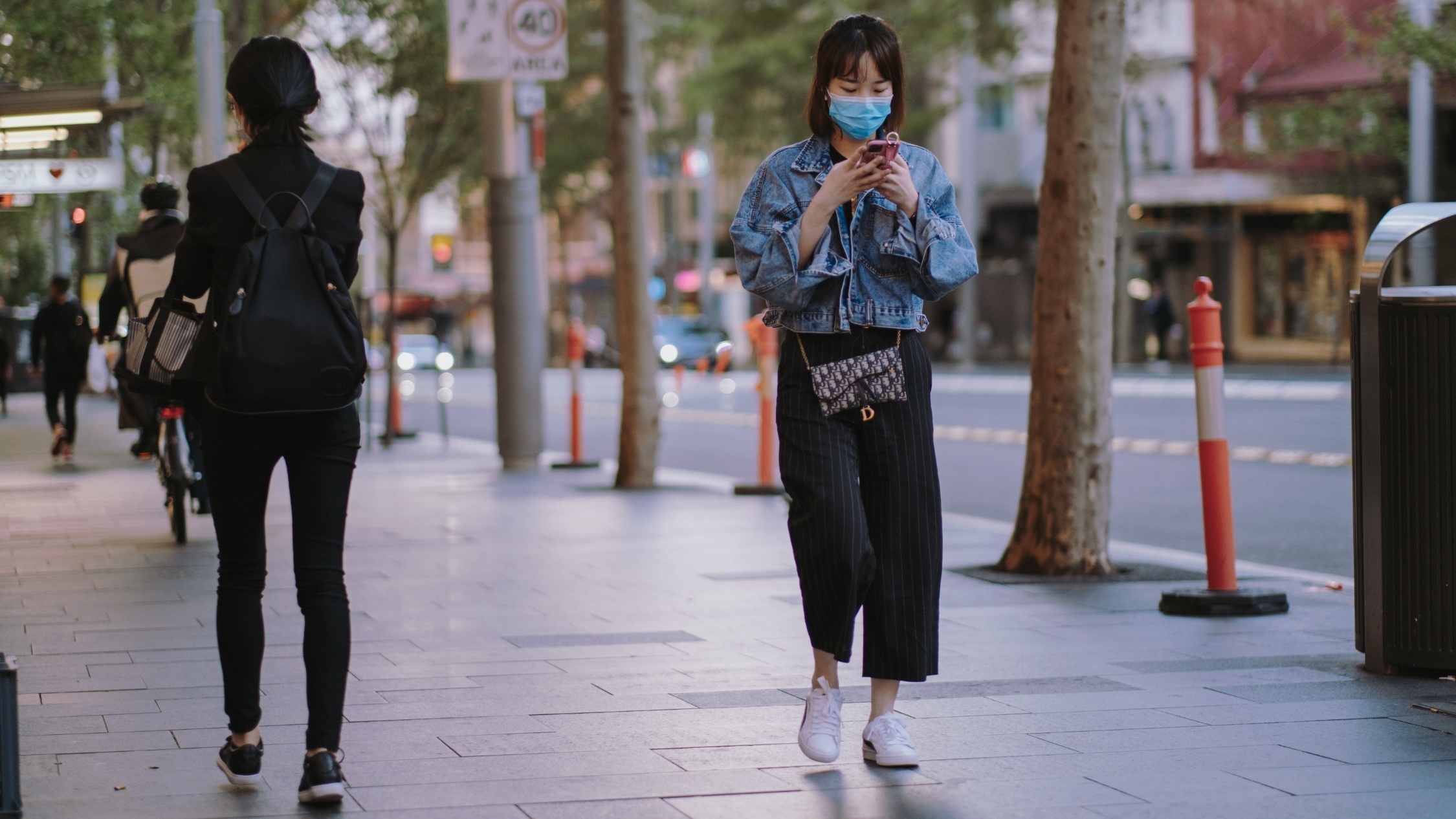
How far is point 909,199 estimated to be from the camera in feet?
14.4

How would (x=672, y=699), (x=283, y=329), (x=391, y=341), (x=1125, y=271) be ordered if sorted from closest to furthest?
(x=283, y=329)
(x=672, y=699)
(x=391, y=341)
(x=1125, y=271)

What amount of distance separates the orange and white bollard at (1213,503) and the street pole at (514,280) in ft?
30.2

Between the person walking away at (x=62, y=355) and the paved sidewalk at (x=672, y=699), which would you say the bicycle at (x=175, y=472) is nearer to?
the paved sidewalk at (x=672, y=699)

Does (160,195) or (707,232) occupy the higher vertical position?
(707,232)

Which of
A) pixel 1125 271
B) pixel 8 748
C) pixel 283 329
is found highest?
pixel 1125 271

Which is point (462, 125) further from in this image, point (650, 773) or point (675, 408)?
point (650, 773)

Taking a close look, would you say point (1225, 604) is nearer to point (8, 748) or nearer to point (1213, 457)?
point (1213, 457)

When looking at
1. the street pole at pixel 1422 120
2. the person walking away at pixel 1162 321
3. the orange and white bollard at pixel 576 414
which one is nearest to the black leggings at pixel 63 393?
the orange and white bollard at pixel 576 414

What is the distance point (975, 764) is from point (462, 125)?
18137 millimetres

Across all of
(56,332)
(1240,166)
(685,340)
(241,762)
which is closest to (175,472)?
(241,762)

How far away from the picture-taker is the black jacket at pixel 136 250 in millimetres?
8773

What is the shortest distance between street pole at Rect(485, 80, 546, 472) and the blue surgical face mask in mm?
11515

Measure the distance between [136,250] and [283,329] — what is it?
5009 millimetres

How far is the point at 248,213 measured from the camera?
13.8ft
